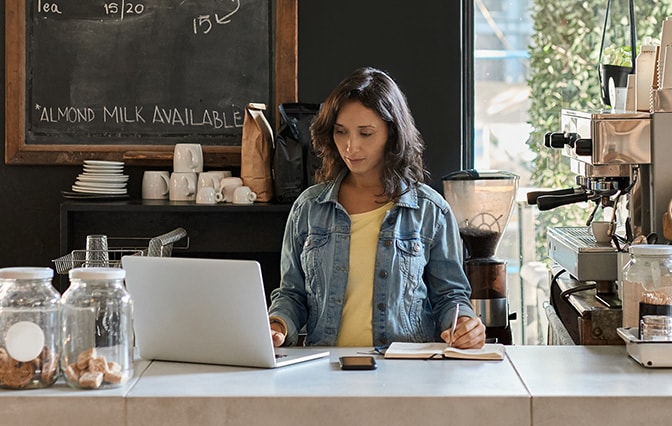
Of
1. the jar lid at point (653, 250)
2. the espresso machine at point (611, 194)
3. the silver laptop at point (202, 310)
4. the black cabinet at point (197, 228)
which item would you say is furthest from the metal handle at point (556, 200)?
the black cabinet at point (197, 228)

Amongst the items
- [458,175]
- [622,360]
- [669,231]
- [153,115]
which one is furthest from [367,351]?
[153,115]

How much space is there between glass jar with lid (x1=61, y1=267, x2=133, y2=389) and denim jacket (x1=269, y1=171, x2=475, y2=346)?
619mm

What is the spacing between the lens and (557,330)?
294cm

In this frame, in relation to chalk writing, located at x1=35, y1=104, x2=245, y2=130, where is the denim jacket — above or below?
below

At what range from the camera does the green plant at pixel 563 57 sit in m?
3.98

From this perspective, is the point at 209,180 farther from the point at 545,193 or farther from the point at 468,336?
the point at 468,336

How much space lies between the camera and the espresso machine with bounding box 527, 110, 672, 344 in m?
2.44

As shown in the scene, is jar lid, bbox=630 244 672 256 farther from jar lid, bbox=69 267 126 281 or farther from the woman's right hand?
jar lid, bbox=69 267 126 281

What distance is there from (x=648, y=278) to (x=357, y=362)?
65cm

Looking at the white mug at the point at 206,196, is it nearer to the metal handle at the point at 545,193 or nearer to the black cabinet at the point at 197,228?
the black cabinet at the point at 197,228

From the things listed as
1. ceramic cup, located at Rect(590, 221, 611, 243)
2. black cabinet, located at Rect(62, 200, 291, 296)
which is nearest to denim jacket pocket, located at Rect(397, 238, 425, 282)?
ceramic cup, located at Rect(590, 221, 611, 243)

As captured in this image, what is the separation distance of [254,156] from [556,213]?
4.13ft

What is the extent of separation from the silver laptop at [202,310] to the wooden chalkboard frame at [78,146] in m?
1.72

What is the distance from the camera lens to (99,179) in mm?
3617
